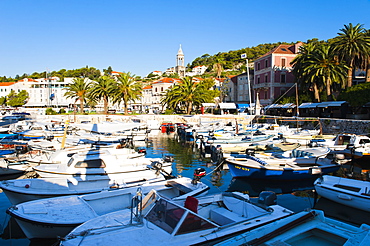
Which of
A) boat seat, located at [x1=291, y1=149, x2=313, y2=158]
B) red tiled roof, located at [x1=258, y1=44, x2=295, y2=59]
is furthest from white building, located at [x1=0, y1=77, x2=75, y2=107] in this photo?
boat seat, located at [x1=291, y1=149, x2=313, y2=158]

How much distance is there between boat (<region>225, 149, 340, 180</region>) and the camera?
17.8 m

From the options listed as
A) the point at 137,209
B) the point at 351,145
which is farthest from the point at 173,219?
the point at 351,145

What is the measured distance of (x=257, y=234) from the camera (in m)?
6.98

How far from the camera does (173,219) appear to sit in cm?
774

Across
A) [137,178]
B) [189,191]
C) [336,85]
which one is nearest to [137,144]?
[137,178]

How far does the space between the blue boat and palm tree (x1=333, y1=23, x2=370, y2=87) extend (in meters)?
32.6

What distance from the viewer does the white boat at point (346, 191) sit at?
42.3ft

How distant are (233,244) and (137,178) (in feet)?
30.9

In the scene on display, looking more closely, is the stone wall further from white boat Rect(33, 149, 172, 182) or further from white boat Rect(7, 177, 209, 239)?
white boat Rect(7, 177, 209, 239)

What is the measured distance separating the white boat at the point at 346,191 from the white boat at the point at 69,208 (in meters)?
6.00

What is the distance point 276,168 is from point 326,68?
36.3 meters

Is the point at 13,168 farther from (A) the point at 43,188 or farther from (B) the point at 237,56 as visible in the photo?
(B) the point at 237,56

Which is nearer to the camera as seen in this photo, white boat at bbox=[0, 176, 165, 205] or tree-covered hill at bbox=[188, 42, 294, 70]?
white boat at bbox=[0, 176, 165, 205]

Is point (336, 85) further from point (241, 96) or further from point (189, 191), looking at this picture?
point (189, 191)
